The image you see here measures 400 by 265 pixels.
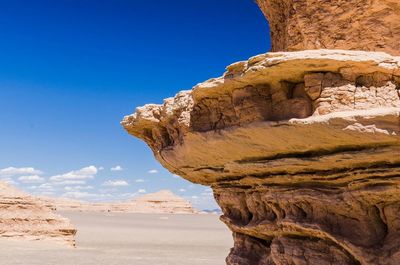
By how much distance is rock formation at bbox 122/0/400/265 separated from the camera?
14.8 feet

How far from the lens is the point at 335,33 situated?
6.28m

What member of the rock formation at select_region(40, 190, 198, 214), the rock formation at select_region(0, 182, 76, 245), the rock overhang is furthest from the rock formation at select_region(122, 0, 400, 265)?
the rock formation at select_region(40, 190, 198, 214)

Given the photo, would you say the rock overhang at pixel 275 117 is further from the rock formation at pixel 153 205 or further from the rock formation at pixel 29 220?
the rock formation at pixel 153 205

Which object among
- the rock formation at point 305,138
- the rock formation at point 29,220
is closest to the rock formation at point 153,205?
the rock formation at point 29,220

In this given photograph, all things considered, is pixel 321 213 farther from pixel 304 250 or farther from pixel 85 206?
pixel 85 206

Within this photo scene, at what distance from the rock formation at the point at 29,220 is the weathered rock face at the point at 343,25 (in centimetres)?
1694

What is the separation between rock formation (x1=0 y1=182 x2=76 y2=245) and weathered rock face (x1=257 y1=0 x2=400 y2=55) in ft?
55.6

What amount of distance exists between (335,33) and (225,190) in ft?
8.56

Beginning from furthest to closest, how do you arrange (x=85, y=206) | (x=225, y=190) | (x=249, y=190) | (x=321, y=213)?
(x=85, y=206)
(x=225, y=190)
(x=249, y=190)
(x=321, y=213)

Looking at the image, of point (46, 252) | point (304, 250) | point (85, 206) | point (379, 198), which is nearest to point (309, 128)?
point (379, 198)

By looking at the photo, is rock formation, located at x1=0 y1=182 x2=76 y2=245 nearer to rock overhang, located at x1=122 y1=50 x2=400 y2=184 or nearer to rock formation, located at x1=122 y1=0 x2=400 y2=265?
rock formation, located at x1=122 y1=0 x2=400 y2=265

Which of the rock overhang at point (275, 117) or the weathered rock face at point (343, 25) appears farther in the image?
the weathered rock face at point (343, 25)

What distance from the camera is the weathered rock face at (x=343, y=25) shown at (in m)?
5.96

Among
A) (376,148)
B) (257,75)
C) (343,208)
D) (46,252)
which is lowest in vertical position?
(46,252)
